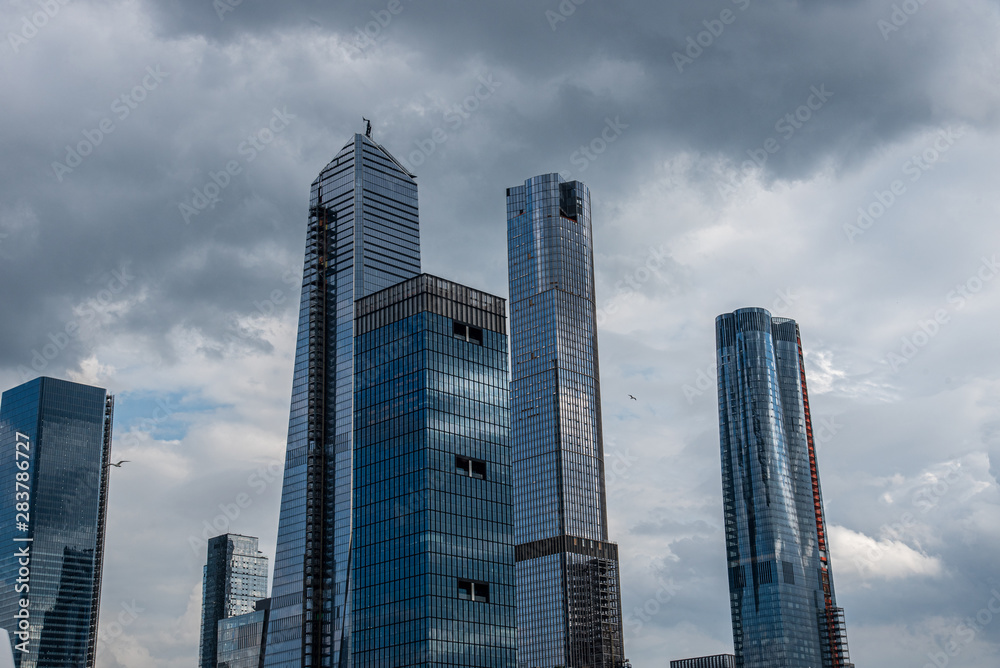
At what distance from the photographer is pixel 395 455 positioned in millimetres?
193875

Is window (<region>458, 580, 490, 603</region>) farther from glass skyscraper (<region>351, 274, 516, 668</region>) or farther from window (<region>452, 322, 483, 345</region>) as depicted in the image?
window (<region>452, 322, 483, 345</region>)

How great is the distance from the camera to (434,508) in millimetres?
187000

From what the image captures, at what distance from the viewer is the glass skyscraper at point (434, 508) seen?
606 feet

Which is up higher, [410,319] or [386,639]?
[410,319]

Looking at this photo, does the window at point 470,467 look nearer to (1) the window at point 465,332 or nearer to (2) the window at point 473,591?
(2) the window at point 473,591

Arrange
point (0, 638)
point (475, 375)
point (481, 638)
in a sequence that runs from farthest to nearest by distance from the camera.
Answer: point (475, 375)
point (481, 638)
point (0, 638)

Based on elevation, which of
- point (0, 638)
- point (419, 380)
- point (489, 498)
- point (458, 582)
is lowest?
point (0, 638)

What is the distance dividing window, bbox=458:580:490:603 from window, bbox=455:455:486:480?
17.7 metres

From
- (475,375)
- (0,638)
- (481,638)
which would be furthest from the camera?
(475,375)

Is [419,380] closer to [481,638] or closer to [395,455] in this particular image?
[395,455]

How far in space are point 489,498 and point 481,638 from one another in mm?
23201

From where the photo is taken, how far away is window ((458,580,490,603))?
187000mm

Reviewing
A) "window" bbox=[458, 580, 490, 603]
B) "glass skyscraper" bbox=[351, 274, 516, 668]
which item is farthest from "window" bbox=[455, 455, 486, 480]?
"window" bbox=[458, 580, 490, 603]

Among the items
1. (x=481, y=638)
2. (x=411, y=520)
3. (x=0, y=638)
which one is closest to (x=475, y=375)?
(x=411, y=520)
